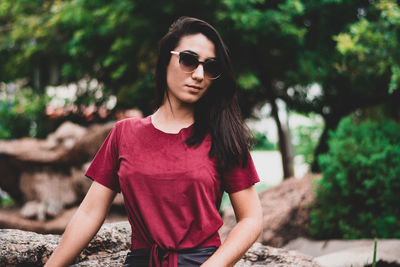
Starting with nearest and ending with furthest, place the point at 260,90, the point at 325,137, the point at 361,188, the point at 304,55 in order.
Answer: the point at 361,188, the point at 304,55, the point at 325,137, the point at 260,90

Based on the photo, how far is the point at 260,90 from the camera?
27.5 feet

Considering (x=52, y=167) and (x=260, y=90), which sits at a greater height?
(x=260, y=90)

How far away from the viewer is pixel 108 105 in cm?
1017

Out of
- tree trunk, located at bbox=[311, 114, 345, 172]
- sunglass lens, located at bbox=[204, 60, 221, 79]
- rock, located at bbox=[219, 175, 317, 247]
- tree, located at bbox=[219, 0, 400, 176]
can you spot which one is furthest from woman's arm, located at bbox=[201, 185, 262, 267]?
tree trunk, located at bbox=[311, 114, 345, 172]

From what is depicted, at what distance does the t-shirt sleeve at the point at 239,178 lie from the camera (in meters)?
1.79

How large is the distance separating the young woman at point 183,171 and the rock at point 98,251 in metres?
0.56

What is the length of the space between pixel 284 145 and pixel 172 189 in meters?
6.99

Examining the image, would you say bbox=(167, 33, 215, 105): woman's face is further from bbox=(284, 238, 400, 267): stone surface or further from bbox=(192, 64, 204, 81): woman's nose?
bbox=(284, 238, 400, 267): stone surface

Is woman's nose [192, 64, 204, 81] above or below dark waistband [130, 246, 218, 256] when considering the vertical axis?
above

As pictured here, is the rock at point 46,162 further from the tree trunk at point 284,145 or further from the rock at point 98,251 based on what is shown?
the rock at point 98,251

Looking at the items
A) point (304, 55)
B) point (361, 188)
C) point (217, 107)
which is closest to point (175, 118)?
point (217, 107)

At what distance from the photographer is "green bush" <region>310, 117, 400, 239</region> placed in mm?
4832

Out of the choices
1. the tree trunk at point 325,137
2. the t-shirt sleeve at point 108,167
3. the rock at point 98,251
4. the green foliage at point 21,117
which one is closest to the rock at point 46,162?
the green foliage at point 21,117

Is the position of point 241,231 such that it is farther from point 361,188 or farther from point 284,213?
point 361,188
